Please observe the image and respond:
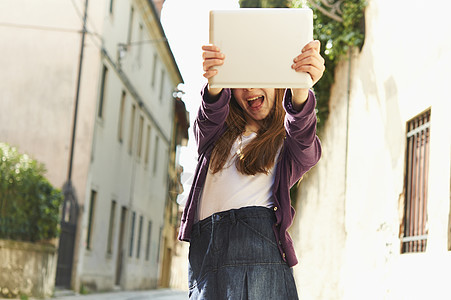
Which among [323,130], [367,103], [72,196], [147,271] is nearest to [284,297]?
[367,103]

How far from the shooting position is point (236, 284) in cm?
247

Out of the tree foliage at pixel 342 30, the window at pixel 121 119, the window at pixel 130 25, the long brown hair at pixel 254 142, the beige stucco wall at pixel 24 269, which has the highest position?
the window at pixel 130 25

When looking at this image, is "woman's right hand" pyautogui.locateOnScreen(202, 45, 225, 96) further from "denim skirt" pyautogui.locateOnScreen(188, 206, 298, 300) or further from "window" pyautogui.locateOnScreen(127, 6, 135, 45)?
"window" pyautogui.locateOnScreen(127, 6, 135, 45)

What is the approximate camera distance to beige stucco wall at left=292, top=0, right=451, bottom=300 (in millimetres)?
5559

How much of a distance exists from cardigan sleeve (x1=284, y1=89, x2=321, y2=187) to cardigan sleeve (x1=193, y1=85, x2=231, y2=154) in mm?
215

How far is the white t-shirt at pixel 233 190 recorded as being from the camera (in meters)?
2.63

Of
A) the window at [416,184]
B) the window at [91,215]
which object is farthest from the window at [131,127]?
the window at [416,184]

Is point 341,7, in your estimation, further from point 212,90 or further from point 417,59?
point 212,90

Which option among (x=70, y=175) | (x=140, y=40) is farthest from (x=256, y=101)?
(x=140, y=40)

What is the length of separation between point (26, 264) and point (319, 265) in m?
5.56

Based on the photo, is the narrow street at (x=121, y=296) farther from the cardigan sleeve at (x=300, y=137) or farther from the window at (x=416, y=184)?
the cardigan sleeve at (x=300, y=137)

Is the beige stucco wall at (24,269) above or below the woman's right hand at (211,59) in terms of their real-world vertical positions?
below

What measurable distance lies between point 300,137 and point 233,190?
0.99 feet

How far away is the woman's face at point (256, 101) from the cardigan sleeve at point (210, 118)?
9 cm
